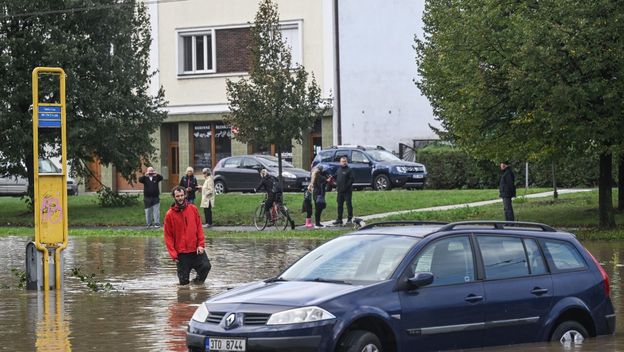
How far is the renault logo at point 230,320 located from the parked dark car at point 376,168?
3412cm

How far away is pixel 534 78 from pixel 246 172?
72.2 feet

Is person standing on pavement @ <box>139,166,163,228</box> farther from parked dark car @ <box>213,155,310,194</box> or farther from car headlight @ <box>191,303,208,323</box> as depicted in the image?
car headlight @ <box>191,303,208,323</box>

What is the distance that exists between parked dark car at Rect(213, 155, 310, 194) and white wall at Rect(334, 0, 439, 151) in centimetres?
521

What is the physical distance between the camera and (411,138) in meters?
51.5

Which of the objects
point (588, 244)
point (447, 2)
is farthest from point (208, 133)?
point (588, 244)

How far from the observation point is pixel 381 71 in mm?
51562

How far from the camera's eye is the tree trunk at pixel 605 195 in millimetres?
29125

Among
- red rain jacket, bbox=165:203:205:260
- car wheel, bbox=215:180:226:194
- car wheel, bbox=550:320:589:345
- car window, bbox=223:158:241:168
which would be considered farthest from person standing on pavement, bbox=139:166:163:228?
car wheel, bbox=550:320:589:345

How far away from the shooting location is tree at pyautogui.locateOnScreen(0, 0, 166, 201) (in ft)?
122

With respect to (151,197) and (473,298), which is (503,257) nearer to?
(473,298)

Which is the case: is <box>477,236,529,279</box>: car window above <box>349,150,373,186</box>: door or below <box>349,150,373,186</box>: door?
below

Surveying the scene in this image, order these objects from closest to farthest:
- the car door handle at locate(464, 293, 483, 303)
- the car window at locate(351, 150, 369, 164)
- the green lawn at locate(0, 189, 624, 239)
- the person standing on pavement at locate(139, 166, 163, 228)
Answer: the car door handle at locate(464, 293, 483, 303)
the green lawn at locate(0, 189, 624, 239)
the person standing on pavement at locate(139, 166, 163, 228)
the car window at locate(351, 150, 369, 164)

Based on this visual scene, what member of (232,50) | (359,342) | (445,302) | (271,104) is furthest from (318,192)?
(359,342)

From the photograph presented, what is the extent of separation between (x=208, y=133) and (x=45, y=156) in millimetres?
16154
